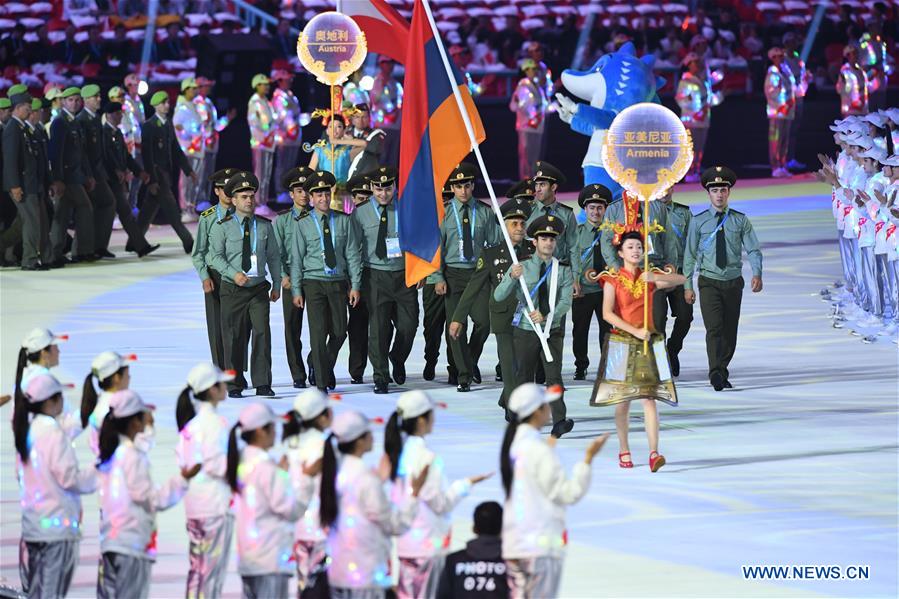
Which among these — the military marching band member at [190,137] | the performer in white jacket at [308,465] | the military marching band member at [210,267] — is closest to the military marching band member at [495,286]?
the military marching band member at [210,267]

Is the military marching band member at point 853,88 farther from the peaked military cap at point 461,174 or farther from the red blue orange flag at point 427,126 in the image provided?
the red blue orange flag at point 427,126

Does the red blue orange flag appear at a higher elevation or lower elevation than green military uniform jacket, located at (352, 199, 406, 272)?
higher

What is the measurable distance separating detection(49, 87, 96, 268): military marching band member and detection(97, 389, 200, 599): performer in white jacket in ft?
46.1

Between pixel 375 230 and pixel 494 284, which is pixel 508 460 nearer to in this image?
pixel 494 284

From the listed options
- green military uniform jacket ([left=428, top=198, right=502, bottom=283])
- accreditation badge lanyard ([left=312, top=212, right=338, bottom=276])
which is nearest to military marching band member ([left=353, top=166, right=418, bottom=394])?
accreditation badge lanyard ([left=312, top=212, right=338, bottom=276])

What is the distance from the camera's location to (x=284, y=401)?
17047 millimetres

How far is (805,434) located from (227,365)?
4.89 m

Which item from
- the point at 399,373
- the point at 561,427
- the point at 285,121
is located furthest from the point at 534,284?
the point at 285,121

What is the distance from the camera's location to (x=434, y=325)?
18234 millimetres

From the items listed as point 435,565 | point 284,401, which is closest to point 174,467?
point 284,401

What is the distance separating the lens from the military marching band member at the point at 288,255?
17.5m

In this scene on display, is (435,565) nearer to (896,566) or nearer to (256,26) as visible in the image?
(896,566)

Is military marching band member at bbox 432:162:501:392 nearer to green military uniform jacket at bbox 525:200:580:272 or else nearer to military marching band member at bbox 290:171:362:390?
green military uniform jacket at bbox 525:200:580:272

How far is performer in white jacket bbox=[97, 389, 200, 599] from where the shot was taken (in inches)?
405
